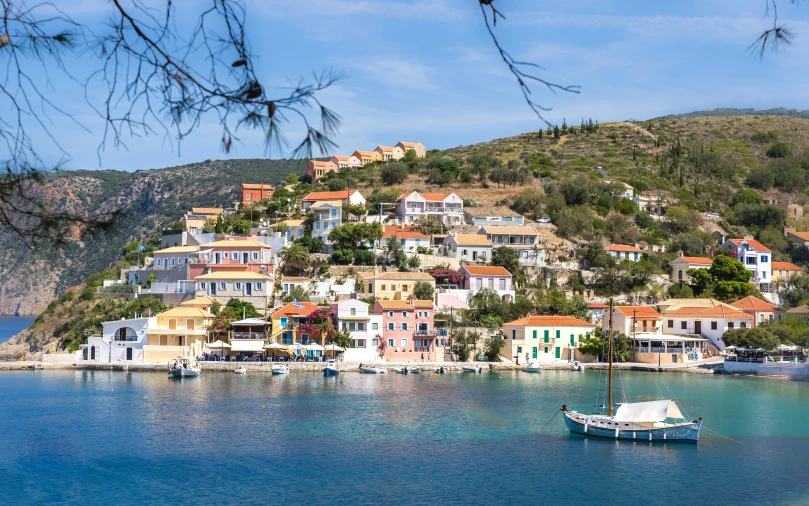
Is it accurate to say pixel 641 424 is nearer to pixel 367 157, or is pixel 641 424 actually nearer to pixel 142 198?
pixel 367 157

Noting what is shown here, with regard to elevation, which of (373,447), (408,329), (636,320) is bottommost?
(373,447)

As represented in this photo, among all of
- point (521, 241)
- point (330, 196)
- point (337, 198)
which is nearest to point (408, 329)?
point (521, 241)

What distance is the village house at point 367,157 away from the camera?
8438 centimetres

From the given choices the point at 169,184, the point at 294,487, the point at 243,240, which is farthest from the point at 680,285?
the point at 169,184

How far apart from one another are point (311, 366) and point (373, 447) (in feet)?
67.2

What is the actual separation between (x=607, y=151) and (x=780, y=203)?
1830 cm

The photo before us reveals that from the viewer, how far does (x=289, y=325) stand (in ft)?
154

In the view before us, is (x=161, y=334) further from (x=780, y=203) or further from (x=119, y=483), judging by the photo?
(x=780, y=203)

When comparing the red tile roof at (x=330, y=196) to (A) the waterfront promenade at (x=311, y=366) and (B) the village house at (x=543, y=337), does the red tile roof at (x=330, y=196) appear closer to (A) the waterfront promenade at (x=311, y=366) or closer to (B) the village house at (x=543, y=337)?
(B) the village house at (x=543, y=337)

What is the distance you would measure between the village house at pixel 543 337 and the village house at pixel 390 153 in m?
40.3

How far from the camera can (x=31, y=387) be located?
3909 cm

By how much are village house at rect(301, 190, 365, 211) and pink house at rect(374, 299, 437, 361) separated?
1617cm

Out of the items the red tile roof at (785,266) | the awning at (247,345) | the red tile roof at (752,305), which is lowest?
the awning at (247,345)

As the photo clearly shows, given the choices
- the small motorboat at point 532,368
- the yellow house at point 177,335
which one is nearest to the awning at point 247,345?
the yellow house at point 177,335
